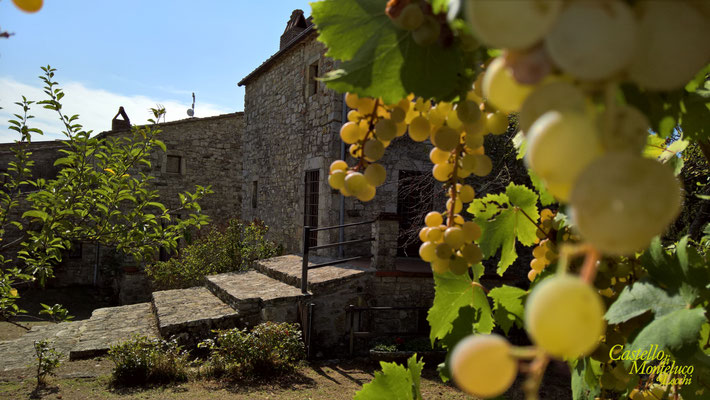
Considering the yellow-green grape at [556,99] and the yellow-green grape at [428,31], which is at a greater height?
the yellow-green grape at [428,31]

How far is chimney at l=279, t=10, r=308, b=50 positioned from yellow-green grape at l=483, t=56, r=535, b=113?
12345mm

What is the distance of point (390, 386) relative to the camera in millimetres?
1080

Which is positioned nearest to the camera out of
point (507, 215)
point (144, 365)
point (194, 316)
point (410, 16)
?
point (410, 16)

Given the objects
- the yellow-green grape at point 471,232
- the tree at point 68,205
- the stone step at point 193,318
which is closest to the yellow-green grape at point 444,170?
the yellow-green grape at point 471,232

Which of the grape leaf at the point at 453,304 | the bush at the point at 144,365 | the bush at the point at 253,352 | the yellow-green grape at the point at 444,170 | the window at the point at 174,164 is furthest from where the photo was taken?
the window at the point at 174,164

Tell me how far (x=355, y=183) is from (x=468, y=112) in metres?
0.18

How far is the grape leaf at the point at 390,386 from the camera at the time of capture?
42.0 inches

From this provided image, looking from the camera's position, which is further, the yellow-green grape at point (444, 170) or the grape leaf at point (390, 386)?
the grape leaf at point (390, 386)

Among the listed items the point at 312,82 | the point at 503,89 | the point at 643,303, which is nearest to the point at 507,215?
the point at 643,303

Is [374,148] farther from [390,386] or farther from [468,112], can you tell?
[390,386]

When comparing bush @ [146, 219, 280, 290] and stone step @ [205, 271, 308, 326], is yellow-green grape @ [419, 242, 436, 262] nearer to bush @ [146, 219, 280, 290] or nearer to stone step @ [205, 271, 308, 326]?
stone step @ [205, 271, 308, 326]

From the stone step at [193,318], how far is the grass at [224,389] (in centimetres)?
96

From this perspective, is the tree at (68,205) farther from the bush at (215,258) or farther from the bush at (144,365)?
the bush at (215,258)

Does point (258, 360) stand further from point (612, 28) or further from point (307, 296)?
point (612, 28)
